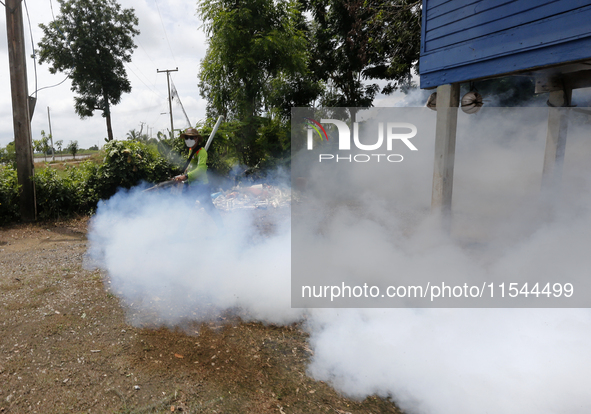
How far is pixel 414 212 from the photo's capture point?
8.44 metres

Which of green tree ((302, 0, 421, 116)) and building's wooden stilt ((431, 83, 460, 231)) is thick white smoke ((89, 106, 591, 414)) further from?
green tree ((302, 0, 421, 116))

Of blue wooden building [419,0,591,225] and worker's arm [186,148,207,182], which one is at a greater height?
blue wooden building [419,0,591,225]

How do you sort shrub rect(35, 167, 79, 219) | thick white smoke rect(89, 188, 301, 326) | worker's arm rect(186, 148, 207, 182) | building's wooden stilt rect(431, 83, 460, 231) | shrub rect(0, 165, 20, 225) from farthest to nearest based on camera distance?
shrub rect(35, 167, 79, 219), shrub rect(0, 165, 20, 225), building's wooden stilt rect(431, 83, 460, 231), worker's arm rect(186, 148, 207, 182), thick white smoke rect(89, 188, 301, 326)

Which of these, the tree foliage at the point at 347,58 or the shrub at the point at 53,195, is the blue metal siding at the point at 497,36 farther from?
the shrub at the point at 53,195

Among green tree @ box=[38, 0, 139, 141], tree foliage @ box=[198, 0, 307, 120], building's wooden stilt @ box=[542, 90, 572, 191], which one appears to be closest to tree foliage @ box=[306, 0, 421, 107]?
tree foliage @ box=[198, 0, 307, 120]

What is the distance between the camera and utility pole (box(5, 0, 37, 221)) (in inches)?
281

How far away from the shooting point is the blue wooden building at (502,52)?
13.0 ft

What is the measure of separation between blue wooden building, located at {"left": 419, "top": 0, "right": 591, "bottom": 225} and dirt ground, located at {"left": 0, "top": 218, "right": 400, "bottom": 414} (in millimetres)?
4036

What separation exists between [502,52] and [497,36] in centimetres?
25

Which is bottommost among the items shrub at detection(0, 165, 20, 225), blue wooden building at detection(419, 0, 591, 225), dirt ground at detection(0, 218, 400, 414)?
dirt ground at detection(0, 218, 400, 414)

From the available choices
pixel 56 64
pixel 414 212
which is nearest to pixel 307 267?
pixel 414 212

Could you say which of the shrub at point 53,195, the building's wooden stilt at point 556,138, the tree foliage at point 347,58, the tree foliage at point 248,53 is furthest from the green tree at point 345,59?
the shrub at point 53,195

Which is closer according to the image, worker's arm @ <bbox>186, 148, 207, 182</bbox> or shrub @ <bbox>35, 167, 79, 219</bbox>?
worker's arm @ <bbox>186, 148, 207, 182</bbox>

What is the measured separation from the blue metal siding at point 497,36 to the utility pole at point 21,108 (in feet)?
26.8
